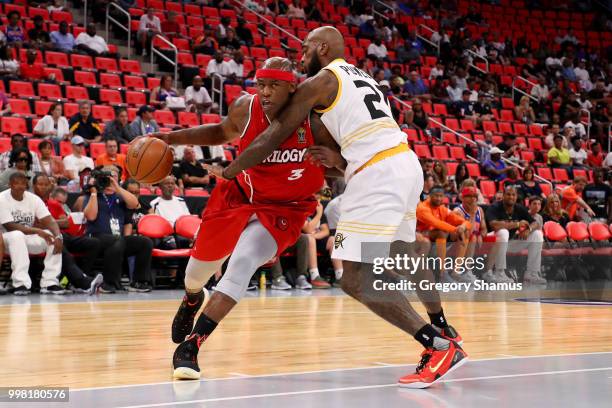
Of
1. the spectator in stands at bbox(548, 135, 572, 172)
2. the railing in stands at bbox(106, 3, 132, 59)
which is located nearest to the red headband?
the railing in stands at bbox(106, 3, 132, 59)

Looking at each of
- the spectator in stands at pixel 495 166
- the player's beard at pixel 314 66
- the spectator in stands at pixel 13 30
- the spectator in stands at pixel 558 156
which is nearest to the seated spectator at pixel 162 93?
the spectator in stands at pixel 13 30

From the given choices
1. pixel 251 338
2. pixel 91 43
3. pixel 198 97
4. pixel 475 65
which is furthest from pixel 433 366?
pixel 475 65

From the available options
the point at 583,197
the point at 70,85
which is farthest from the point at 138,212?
the point at 583,197

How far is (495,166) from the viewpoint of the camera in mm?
15203

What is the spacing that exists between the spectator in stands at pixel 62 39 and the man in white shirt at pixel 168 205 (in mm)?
4775

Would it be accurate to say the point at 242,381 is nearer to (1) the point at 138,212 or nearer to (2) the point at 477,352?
(2) the point at 477,352

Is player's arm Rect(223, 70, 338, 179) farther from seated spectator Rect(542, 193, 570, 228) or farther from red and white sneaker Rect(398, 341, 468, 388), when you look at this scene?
seated spectator Rect(542, 193, 570, 228)

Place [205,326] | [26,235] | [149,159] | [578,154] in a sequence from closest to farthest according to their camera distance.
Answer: [205,326] → [149,159] → [26,235] → [578,154]

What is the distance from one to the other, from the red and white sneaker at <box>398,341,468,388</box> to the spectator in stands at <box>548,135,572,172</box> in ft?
43.8

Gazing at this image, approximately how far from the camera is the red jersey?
435 centimetres

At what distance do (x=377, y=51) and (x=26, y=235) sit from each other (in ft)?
35.8

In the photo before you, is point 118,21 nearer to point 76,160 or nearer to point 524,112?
point 76,160

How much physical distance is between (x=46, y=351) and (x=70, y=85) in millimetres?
8567

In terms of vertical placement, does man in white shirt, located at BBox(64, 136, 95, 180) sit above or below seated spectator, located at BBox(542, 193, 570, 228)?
above
